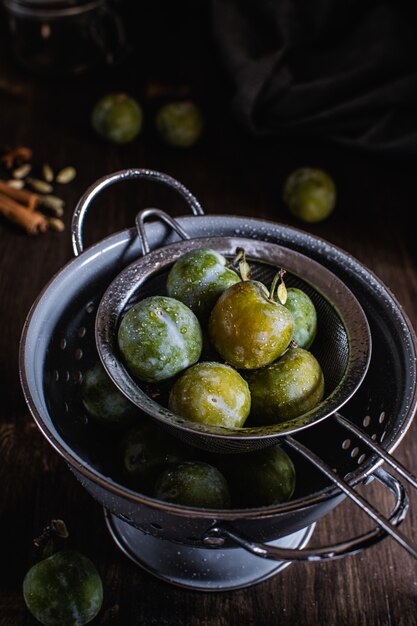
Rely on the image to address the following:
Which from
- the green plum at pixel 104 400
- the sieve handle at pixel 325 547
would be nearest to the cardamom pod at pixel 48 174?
the green plum at pixel 104 400

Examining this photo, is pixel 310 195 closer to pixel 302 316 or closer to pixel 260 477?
pixel 302 316

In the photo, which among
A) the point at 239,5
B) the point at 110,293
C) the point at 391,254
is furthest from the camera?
the point at 239,5

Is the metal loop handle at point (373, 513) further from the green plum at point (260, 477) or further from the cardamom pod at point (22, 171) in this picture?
the cardamom pod at point (22, 171)

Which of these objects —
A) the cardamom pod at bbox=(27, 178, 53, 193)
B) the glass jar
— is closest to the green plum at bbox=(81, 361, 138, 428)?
the cardamom pod at bbox=(27, 178, 53, 193)

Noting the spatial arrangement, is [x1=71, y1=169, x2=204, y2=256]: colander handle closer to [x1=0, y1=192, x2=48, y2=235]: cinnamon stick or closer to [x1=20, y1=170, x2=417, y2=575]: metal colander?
[x1=20, y1=170, x2=417, y2=575]: metal colander

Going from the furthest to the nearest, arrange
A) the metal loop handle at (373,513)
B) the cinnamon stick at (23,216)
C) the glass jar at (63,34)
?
the glass jar at (63,34)
the cinnamon stick at (23,216)
the metal loop handle at (373,513)

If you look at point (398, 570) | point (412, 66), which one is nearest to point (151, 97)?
point (412, 66)

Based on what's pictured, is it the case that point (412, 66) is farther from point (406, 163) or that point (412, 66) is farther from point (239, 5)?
point (239, 5)
